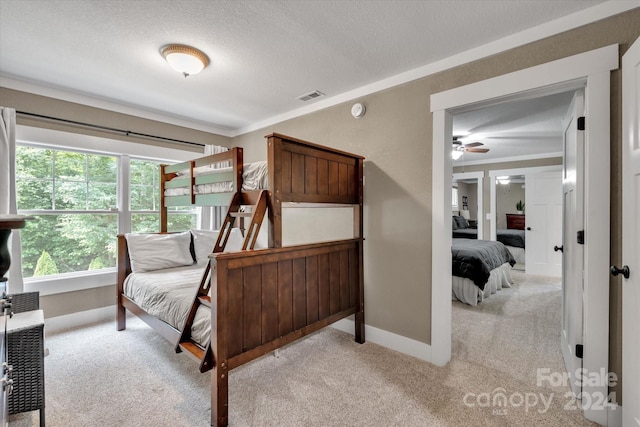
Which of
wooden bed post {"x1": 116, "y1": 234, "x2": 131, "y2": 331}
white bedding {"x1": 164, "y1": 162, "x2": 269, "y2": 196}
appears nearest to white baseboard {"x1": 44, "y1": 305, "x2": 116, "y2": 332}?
wooden bed post {"x1": 116, "y1": 234, "x2": 131, "y2": 331}

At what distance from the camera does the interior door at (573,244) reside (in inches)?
72.9

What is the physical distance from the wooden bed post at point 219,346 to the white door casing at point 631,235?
80.3 inches

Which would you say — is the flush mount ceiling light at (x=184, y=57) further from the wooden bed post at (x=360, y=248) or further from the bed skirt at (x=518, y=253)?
the bed skirt at (x=518, y=253)

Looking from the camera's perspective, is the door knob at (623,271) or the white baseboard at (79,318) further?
the white baseboard at (79,318)

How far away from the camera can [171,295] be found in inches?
88.1

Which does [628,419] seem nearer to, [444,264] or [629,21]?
[444,264]

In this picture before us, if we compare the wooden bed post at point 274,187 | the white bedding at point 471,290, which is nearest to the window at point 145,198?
the wooden bed post at point 274,187

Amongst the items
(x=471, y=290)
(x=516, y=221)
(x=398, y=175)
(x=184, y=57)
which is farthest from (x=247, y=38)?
Answer: (x=516, y=221)

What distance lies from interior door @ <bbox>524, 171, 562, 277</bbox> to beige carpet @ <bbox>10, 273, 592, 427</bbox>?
3145 mm

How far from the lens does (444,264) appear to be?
232 centimetres

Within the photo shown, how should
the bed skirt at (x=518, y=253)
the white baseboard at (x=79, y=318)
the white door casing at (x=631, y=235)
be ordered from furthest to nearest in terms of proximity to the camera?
1. the bed skirt at (x=518, y=253)
2. the white baseboard at (x=79, y=318)
3. the white door casing at (x=631, y=235)

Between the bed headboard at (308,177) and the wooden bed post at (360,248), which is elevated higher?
the bed headboard at (308,177)

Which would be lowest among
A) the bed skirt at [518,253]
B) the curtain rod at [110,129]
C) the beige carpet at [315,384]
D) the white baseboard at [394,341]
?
the beige carpet at [315,384]

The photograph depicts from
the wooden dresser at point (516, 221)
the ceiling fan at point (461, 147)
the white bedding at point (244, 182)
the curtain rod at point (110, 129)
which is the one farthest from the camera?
the wooden dresser at point (516, 221)
